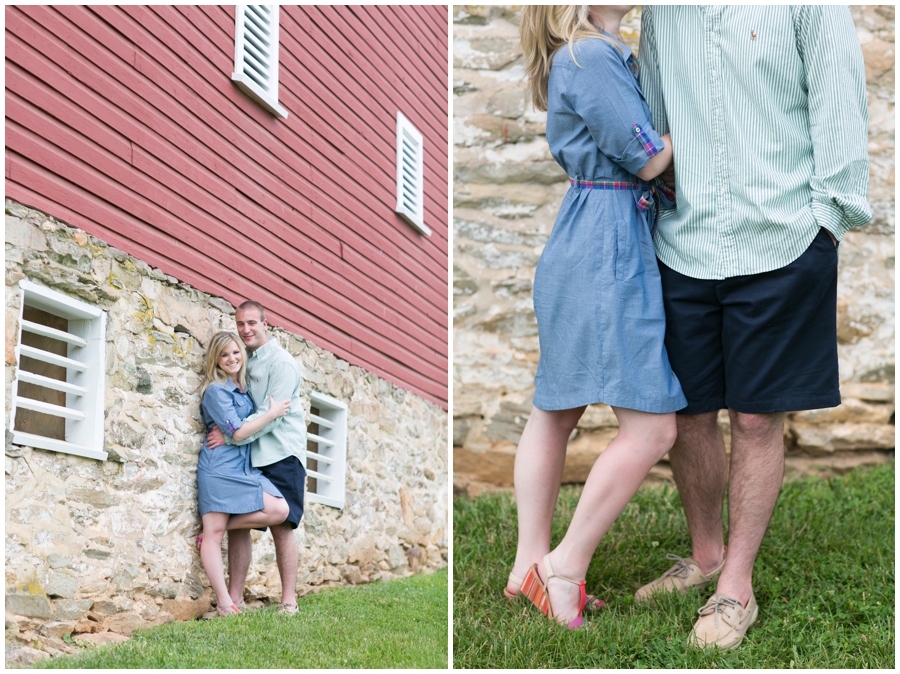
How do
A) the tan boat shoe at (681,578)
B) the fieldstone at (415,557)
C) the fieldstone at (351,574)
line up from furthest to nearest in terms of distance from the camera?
the fieldstone at (415,557) → the fieldstone at (351,574) → the tan boat shoe at (681,578)

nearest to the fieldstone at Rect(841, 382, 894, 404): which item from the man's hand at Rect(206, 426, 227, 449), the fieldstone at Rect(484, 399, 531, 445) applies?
the fieldstone at Rect(484, 399, 531, 445)

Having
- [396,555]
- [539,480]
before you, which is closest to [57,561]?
[396,555]

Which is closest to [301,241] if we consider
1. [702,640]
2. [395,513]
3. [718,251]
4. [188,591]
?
[395,513]

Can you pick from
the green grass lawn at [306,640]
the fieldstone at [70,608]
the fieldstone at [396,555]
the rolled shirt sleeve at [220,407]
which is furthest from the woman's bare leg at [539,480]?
the fieldstone at [70,608]

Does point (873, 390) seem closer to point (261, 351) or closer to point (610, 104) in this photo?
point (610, 104)

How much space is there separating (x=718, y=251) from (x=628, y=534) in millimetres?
1117

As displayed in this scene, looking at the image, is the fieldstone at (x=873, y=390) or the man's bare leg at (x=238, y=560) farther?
the fieldstone at (x=873, y=390)

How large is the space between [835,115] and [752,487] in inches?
39.2

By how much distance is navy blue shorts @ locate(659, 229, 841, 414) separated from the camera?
84.8 inches

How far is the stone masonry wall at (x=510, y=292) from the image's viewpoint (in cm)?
372

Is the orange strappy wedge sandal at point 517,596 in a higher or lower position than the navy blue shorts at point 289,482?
lower

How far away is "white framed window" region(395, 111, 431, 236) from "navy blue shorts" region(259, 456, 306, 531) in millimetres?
1005

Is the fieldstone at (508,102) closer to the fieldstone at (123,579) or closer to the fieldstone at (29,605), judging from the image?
the fieldstone at (123,579)

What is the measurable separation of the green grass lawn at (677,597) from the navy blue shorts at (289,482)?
54 cm
